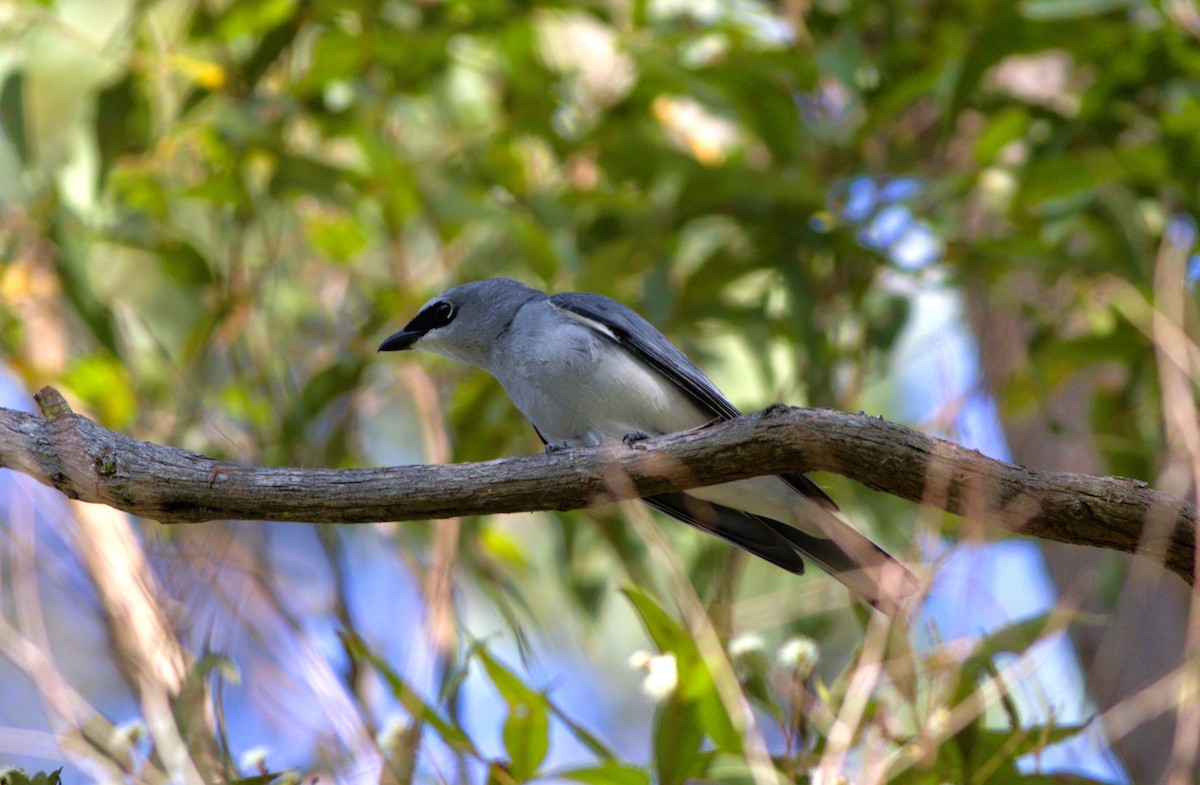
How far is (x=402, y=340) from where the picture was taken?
4988 millimetres

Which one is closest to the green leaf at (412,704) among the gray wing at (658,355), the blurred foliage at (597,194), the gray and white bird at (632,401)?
the gray and white bird at (632,401)

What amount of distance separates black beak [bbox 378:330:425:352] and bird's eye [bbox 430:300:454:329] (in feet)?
0.23

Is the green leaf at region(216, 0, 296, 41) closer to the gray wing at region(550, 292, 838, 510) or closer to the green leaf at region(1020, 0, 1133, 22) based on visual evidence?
the gray wing at region(550, 292, 838, 510)

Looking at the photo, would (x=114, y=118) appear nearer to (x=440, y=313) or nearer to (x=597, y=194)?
(x=440, y=313)

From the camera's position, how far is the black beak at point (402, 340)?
4949mm

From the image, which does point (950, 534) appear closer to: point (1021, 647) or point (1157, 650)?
point (1157, 650)

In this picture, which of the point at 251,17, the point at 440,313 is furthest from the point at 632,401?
the point at 251,17

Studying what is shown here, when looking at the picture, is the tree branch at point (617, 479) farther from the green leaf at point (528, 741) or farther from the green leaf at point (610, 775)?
the green leaf at point (610, 775)

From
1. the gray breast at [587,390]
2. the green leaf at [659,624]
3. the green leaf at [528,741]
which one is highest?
the gray breast at [587,390]

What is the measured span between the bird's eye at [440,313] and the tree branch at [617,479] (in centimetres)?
200

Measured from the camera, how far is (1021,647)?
3418 mm

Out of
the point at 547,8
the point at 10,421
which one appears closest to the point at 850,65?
the point at 547,8

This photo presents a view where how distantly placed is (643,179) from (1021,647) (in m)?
3.01

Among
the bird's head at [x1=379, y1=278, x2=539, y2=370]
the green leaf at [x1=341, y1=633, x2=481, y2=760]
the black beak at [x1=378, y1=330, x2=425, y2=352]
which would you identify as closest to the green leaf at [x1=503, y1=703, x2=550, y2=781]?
the green leaf at [x1=341, y1=633, x2=481, y2=760]
